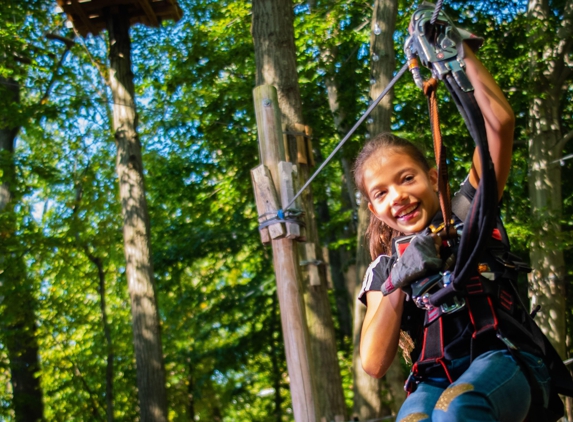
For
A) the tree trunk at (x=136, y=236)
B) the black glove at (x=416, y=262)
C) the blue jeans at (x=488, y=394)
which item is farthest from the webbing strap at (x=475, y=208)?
the tree trunk at (x=136, y=236)

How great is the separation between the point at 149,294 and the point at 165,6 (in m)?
3.78

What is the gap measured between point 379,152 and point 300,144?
3267mm

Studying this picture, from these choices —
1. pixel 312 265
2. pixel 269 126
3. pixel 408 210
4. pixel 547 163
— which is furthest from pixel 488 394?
pixel 547 163

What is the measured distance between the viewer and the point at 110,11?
31.6 feet

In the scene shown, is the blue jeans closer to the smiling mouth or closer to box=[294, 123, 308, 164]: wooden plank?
the smiling mouth

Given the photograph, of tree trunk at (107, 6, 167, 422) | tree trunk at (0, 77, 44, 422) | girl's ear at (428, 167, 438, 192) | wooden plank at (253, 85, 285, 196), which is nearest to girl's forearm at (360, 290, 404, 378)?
girl's ear at (428, 167, 438, 192)

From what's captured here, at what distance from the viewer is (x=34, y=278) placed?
949 centimetres

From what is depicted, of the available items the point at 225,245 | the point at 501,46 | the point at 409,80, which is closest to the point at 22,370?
the point at 225,245

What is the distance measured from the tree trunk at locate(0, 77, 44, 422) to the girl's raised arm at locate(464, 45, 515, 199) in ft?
27.1

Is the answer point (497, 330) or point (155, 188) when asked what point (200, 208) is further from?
point (497, 330)

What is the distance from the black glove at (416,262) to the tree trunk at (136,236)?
286 inches

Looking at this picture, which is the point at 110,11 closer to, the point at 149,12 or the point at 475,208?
the point at 149,12

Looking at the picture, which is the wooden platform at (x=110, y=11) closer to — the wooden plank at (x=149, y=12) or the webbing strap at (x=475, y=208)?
the wooden plank at (x=149, y=12)

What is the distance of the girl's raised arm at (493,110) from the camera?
185 cm
